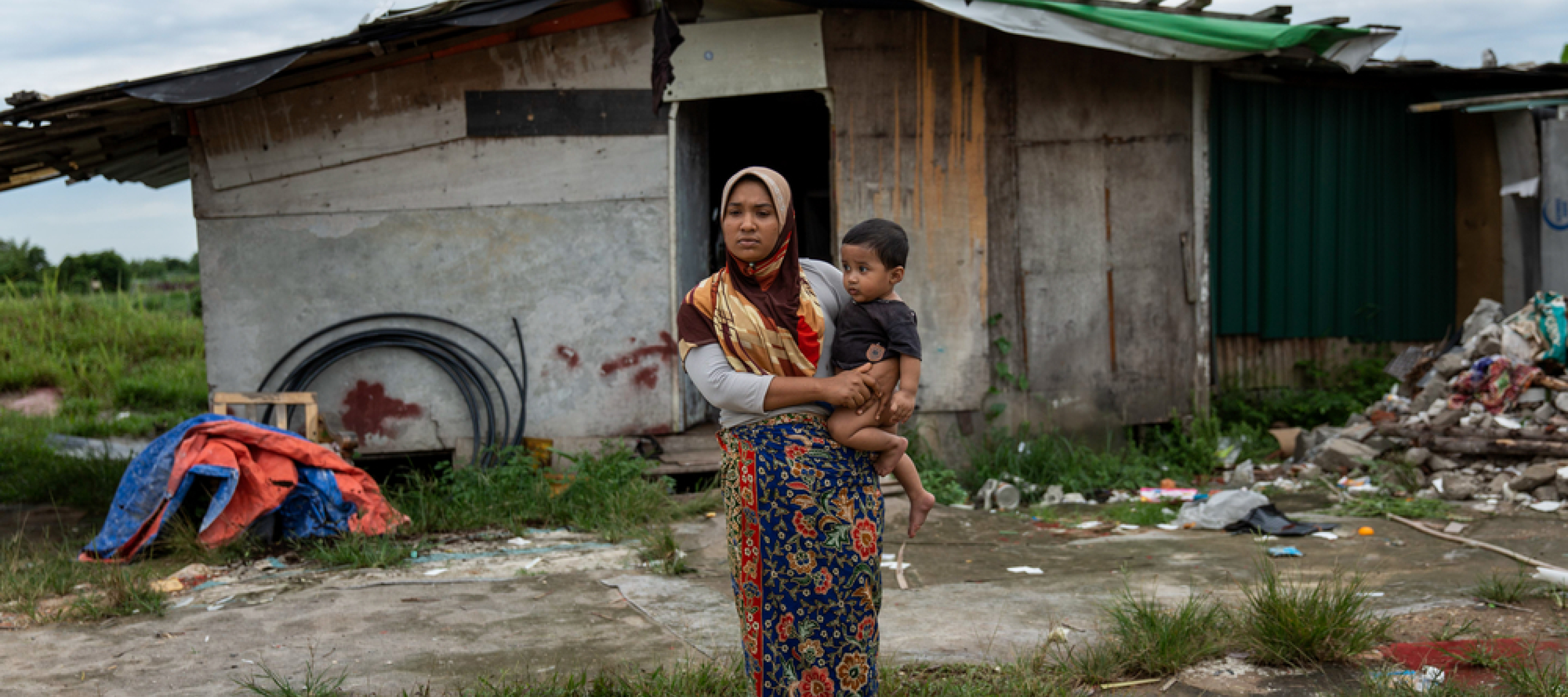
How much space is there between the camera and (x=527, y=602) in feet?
14.8

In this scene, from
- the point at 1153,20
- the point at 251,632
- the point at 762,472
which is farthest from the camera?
the point at 1153,20

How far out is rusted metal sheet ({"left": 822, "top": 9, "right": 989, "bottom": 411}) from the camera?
698 cm

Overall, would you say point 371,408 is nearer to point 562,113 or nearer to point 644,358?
point 644,358

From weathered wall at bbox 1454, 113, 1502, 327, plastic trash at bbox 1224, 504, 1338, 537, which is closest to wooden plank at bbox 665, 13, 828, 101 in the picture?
plastic trash at bbox 1224, 504, 1338, 537

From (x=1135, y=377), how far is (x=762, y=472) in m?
5.68

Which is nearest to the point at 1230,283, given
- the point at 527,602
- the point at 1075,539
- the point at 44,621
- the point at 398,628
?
the point at 1075,539

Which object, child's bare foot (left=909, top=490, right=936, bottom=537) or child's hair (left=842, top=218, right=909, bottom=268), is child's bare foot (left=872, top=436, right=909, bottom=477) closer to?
child's bare foot (left=909, top=490, right=936, bottom=537)

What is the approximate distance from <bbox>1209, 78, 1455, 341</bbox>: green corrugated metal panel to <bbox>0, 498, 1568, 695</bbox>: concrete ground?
9.50 feet

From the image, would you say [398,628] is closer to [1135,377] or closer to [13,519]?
[13,519]

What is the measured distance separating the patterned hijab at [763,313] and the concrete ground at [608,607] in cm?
155

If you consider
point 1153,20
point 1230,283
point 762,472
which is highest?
point 1153,20

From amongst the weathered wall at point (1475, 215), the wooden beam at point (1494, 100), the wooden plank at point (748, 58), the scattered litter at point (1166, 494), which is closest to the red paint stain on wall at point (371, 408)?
the wooden plank at point (748, 58)

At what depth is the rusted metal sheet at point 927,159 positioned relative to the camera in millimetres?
6977

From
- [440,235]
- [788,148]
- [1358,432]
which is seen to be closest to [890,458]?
[440,235]
